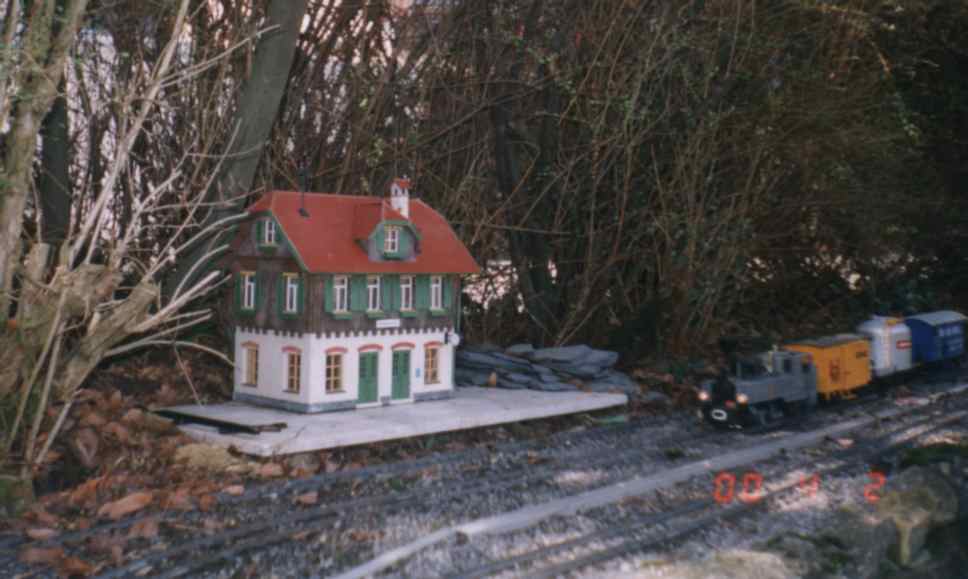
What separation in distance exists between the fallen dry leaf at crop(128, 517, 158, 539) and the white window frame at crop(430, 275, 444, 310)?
192 inches

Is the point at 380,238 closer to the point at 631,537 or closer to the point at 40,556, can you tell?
the point at 631,537

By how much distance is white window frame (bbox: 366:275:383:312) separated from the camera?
441 inches

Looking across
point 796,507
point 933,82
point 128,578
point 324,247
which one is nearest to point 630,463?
point 796,507

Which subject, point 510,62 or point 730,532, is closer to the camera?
point 730,532

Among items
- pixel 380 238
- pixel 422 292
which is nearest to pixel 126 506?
pixel 380 238

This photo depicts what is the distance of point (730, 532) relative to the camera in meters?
8.50

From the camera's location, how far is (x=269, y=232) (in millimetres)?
11133

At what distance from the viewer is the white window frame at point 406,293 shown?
1161cm

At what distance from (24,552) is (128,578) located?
3.21ft

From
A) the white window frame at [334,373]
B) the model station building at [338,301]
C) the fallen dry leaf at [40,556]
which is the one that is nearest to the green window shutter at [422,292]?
the model station building at [338,301]

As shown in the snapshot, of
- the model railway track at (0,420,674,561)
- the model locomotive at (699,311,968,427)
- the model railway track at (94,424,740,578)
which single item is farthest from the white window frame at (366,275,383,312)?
the model locomotive at (699,311,968,427)

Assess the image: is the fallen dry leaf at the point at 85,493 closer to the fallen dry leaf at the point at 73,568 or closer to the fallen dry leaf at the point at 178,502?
the fallen dry leaf at the point at 178,502

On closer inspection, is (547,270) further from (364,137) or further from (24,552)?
(24,552)

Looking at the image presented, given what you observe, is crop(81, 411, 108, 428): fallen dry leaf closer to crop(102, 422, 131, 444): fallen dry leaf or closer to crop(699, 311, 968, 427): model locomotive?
crop(102, 422, 131, 444): fallen dry leaf
